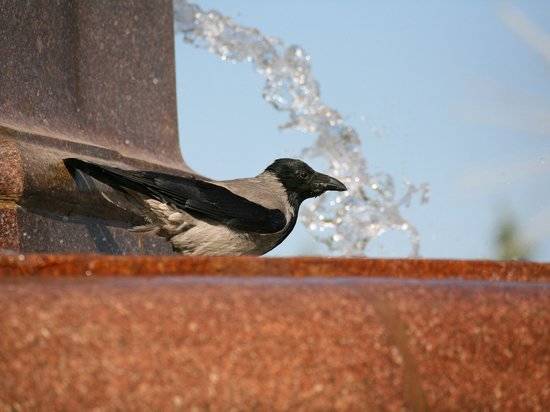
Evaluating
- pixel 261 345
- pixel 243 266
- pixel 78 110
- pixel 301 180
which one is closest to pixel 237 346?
pixel 261 345

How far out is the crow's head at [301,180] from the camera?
22.1 ft

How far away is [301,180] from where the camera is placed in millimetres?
6738

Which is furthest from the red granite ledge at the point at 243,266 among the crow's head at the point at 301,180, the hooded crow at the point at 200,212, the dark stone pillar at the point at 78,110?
the crow's head at the point at 301,180

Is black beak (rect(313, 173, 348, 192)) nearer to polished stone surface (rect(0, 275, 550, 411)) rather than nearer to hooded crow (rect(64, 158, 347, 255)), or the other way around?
hooded crow (rect(64, 158, 347, 255))

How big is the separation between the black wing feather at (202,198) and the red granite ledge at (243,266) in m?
3.01

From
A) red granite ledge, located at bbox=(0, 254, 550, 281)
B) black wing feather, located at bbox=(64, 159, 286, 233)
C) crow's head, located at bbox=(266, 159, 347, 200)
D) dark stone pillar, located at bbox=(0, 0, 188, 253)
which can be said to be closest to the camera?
red granite ledge, located at bbox=(0, 254, 550, 281)

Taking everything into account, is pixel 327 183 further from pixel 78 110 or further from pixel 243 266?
pixel 243 266

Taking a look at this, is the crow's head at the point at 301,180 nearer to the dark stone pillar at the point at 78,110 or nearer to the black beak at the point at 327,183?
the black beak at the point at 327,183

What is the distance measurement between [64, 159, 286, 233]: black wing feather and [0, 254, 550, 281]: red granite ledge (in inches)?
119

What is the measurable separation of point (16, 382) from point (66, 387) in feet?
0.32

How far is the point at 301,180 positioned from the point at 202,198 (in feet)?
4.17

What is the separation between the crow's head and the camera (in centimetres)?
673

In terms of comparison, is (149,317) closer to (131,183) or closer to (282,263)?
(282,263)

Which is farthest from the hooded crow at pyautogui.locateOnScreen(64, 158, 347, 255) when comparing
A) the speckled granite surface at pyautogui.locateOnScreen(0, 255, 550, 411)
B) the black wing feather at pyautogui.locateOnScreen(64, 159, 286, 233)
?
the speckled granite surface at pyautogui.locateOnScreen(0, 255, 550, 411)
